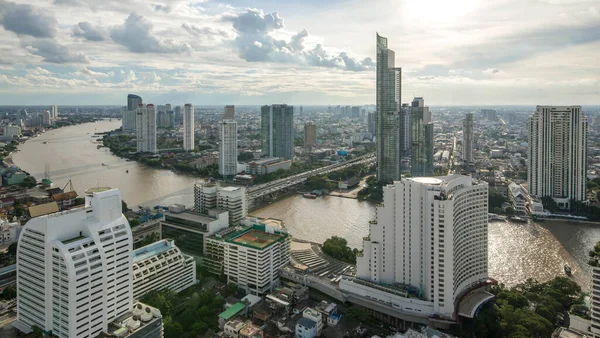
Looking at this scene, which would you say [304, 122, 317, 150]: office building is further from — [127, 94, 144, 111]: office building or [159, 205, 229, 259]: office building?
[127, 94, 144, 111]: office building

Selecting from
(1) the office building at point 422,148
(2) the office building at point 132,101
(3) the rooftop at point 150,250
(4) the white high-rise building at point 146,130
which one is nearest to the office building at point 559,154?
(1) the office building at point 422,148

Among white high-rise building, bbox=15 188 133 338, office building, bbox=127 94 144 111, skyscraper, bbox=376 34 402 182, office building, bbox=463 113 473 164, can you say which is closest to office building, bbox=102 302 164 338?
white high-rise building, bbox=15 188 133 338

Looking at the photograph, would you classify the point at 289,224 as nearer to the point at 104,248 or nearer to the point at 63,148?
the point at 104,248

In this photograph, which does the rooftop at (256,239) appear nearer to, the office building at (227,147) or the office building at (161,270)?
the office building at (161,270)

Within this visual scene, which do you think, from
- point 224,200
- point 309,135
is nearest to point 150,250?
point 224,200

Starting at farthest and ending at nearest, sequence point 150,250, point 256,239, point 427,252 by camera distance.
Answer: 1. point 256,239
2. point 150,250
3. point 427,252

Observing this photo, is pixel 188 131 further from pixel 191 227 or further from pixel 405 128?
pixel 191 227
